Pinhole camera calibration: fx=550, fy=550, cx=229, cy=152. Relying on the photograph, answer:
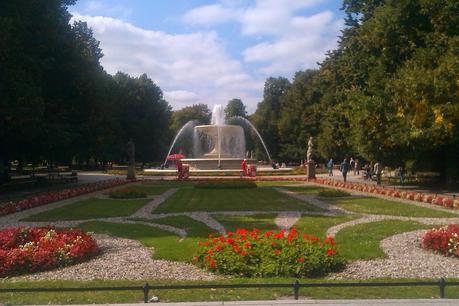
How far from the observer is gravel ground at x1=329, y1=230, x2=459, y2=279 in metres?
9.74

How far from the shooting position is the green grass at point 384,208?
1885 cm

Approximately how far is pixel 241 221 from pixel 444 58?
15820 mm

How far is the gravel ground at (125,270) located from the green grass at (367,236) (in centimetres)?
339

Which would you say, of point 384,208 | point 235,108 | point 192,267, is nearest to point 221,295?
point 192,267

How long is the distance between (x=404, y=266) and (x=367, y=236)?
3457mm

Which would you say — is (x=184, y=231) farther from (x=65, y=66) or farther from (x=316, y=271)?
(x=65, y=66)

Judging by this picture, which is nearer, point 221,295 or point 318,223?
point 221,295

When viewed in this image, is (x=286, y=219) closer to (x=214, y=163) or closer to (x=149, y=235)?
(x=149, y=235)

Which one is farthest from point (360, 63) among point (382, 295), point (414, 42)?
point (382, 295)

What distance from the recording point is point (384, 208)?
20.7 metres

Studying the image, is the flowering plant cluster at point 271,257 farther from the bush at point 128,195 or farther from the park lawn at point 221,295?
the bush at point 128,195

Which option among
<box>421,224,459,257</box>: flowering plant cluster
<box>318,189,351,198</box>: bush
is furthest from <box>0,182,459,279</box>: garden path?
<box>318,189,351,198</box>: bush

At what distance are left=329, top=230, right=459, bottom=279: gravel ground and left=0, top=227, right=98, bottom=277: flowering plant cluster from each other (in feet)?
16.8

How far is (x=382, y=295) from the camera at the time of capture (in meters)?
8.03
